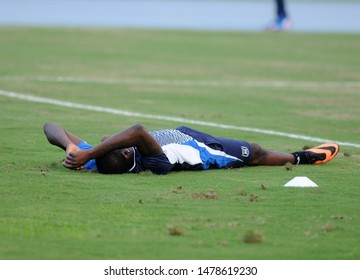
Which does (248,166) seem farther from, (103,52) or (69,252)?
(103,52)

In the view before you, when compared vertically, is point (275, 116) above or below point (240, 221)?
above

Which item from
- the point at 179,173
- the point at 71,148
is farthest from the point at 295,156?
the point at 71,148

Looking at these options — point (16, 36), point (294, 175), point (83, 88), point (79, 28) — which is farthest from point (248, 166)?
point (79, 28)

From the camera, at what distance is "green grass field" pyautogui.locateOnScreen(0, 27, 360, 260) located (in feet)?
24.7

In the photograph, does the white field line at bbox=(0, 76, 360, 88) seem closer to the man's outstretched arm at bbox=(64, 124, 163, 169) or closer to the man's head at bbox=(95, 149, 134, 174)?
the man's head at bbox=(95, 149, 134, 174)

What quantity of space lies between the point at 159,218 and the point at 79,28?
2635cm

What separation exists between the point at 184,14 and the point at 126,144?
37.4 meters

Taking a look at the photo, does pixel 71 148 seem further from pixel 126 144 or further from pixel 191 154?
pixel 191 154

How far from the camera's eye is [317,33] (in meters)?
35.2

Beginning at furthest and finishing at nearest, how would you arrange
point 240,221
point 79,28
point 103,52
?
1. point 79,28
2. point 103,52
3. point 240,221

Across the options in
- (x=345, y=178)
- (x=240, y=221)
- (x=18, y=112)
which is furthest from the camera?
(x=18, y=112)

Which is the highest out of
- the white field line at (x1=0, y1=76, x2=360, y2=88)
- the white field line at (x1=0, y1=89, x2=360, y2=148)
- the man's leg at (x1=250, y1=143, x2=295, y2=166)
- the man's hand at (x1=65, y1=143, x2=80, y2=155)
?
the white field line at (x1=0, y1=76, x2=360, y2=88)

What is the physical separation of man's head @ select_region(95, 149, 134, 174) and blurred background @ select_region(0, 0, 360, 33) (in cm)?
2636

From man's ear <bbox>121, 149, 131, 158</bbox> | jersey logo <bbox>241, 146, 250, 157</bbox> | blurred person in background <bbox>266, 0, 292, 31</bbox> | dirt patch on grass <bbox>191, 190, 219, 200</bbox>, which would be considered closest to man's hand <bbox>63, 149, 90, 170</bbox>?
man's ear <bbox>121, 149, 131, 158</bbox>
